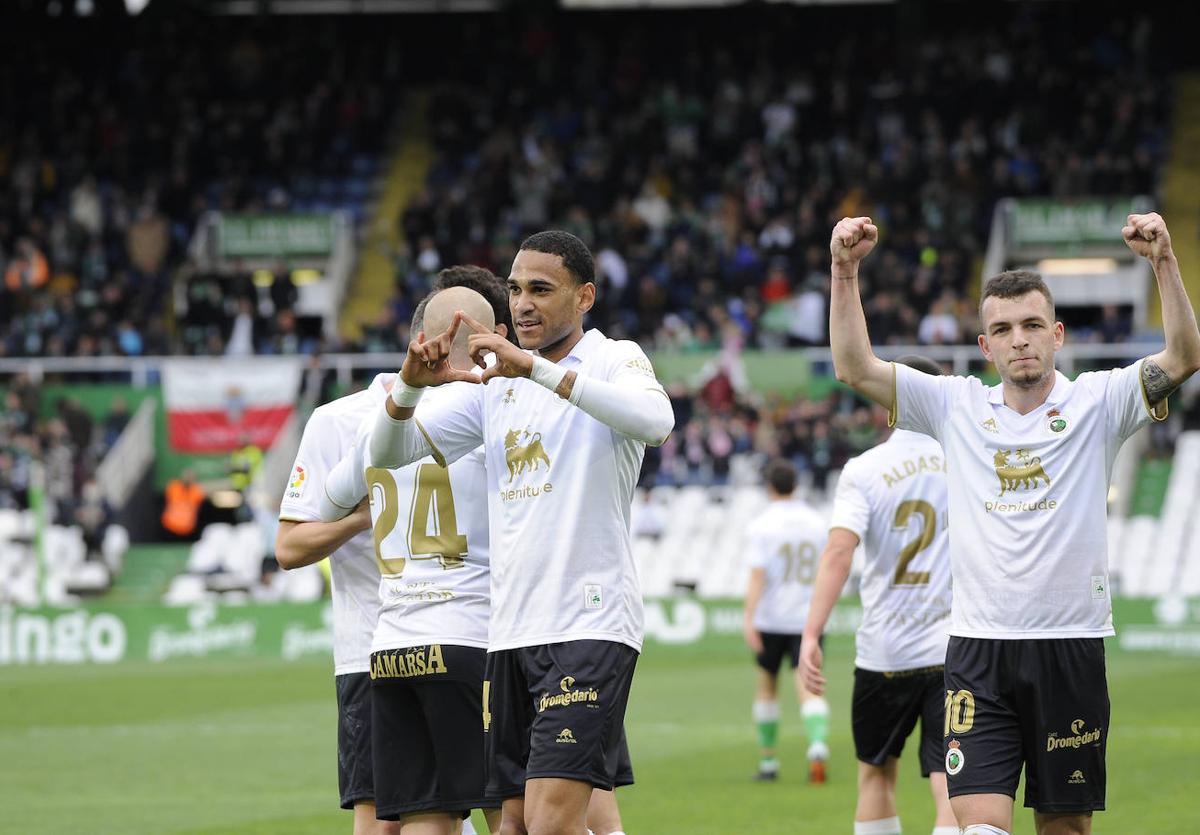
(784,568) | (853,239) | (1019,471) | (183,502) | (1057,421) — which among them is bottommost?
(183,502)

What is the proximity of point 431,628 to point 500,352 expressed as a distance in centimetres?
124

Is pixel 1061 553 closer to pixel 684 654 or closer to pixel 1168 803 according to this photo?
pixel 1168 803

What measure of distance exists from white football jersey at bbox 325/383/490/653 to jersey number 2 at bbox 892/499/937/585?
119 inches

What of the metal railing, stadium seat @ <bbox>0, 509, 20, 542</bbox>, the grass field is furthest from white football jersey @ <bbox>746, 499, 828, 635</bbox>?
stadium seat @ <bbox>0, 509, 20, 542</bbox>

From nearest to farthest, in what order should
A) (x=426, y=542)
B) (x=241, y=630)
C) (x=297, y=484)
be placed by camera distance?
1. (x=426, y=542)
2. (x=297, y=484)
3. (x=241, y=630)

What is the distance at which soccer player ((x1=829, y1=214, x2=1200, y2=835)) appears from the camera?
6410 millimetres

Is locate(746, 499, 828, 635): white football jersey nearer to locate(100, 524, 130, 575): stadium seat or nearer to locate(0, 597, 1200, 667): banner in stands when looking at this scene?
locate(0, 597, 1200, 667): banner in stands

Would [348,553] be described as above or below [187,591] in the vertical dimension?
above

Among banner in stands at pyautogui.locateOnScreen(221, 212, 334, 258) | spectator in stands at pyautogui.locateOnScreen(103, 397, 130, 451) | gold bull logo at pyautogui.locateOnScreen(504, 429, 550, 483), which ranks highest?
banner in stands at pyautogui.locateOnScreen(221, 212, 334, 258)

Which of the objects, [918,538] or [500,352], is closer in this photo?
[500,352]

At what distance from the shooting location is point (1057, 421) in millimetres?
6574

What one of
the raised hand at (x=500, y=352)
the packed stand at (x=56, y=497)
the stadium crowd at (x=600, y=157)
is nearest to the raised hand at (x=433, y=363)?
the raised hand at (x=500, y=352)

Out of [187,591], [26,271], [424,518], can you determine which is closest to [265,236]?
[26,271]

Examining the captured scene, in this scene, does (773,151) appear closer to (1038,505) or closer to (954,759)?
(1038,505)
